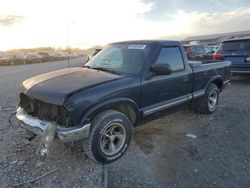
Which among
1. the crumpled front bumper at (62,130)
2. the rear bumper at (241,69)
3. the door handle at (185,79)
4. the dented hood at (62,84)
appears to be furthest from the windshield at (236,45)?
the crumpled front bumper at (62,130)

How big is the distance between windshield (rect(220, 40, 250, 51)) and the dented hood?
24.3 ft

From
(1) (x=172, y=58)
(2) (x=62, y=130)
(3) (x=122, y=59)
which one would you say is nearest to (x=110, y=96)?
(2) (x=62, y=130)

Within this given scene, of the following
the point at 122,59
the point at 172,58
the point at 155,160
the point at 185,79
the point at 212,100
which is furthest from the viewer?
the point at 212,100

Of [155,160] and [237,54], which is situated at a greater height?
[237,54]

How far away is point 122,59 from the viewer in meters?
4.45

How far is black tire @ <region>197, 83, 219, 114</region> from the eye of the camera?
19.0 feet

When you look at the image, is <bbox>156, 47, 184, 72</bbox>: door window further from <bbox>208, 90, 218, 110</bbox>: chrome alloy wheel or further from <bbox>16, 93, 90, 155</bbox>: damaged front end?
<bbox>16, 93, 90, 155</bbox>: damaged front end

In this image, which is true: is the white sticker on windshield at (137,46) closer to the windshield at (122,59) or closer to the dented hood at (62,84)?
the windshield at (122,59)

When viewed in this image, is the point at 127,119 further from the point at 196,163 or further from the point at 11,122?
the point at 11,122

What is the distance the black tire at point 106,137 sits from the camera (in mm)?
3463

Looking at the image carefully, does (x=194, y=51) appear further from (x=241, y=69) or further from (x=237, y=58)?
(x=241, y=69)

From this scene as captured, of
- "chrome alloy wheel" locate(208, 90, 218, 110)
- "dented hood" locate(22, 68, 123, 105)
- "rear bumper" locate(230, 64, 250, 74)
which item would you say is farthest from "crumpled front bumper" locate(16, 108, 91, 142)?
"rear bumper" locate(230, 64, 250, 74)

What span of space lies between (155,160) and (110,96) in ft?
4.19

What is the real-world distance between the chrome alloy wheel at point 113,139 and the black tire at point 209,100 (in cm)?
271
